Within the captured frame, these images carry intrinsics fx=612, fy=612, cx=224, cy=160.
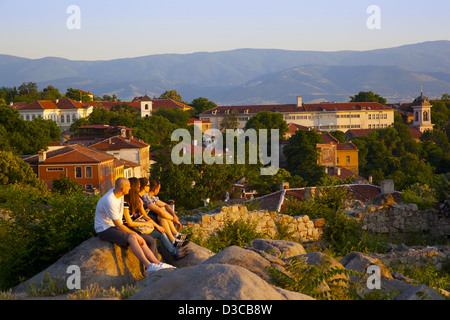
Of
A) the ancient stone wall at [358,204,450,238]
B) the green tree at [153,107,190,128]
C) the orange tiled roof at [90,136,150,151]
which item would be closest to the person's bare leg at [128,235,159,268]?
the ancient stone wall at [358,204,450,238]

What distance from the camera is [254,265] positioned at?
7840 millimetres

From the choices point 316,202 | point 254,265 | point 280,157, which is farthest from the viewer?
point 280,157

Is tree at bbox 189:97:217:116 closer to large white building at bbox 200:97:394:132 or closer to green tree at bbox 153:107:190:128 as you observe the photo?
large white building at bbox 200:97:394:132

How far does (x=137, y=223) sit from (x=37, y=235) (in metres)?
1.67

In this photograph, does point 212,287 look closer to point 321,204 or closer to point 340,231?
point 340,231

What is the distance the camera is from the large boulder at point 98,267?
8.30 metres

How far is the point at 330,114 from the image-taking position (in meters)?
158

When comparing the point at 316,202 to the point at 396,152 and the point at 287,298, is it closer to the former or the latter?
the point at 287,298

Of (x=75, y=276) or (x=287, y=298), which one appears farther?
(x=75, y=276)

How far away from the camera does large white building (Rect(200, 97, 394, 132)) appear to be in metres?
151

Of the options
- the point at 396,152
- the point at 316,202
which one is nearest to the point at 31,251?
the point at 316,202

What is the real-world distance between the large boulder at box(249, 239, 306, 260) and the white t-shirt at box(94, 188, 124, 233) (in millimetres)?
2373

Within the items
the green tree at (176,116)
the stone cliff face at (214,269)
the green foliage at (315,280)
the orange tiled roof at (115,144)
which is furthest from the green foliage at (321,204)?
the green tree at (176,116)

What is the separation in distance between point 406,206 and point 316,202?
2771 millimetres
